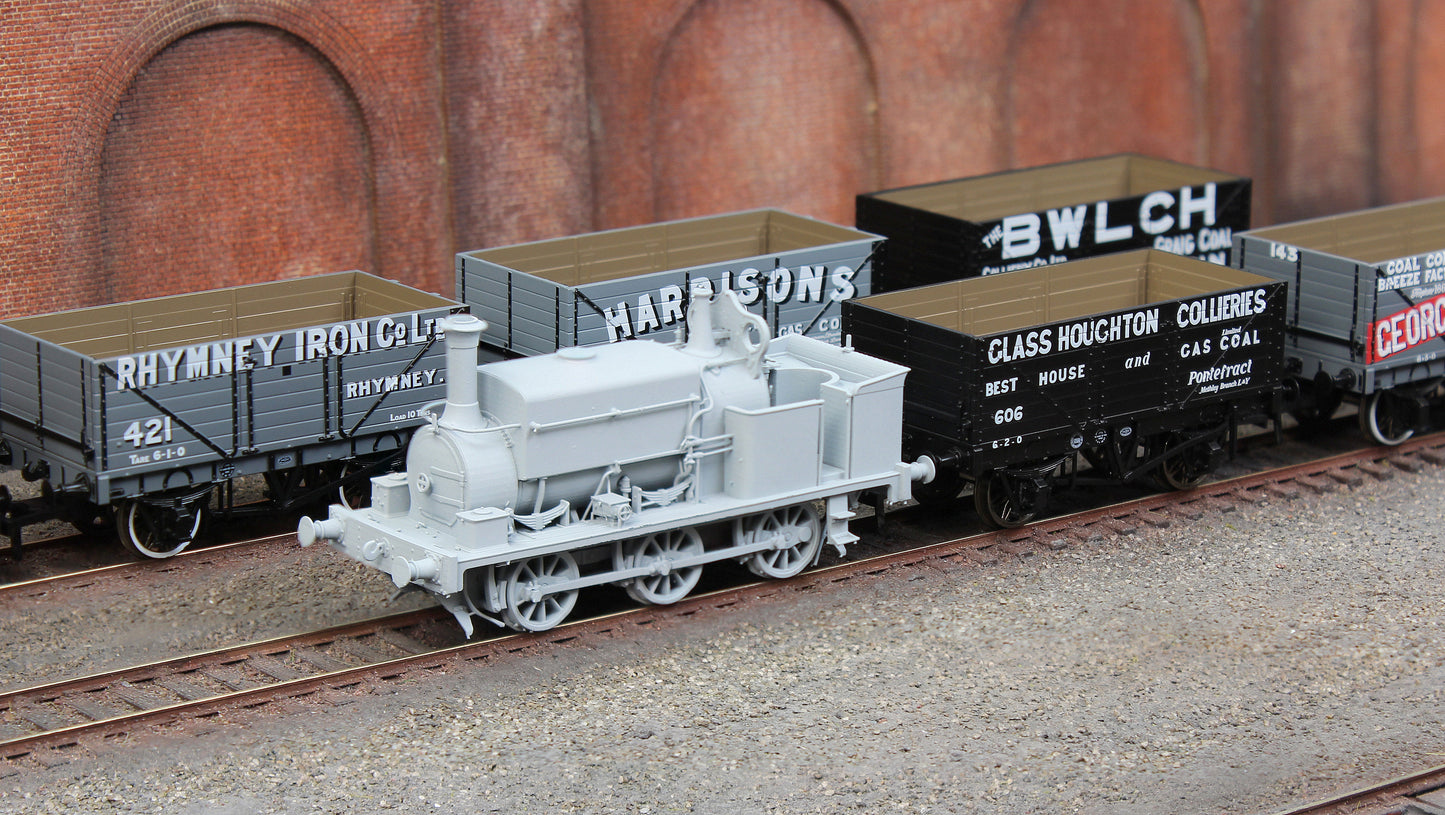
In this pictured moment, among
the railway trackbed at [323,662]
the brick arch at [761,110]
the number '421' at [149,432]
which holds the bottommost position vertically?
the railway trackbed at [323,662]

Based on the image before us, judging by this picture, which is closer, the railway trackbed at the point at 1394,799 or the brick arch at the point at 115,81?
the railway trackbed at the point at 1394,799

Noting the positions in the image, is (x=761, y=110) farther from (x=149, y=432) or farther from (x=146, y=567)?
(x=146, y=567)

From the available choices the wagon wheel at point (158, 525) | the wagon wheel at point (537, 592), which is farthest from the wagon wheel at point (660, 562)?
the wagon wheel at point (158, 525)

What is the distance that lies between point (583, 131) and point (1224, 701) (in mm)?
15090

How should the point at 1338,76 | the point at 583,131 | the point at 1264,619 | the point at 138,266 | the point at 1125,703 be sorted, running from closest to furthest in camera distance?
the point at 1125,703 < the point at 1264,619 < the point at 138,266 < the point at 583,131 < the point at 1338,76

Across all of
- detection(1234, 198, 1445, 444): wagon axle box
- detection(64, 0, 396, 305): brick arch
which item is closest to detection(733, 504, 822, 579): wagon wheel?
detection(1234, 198, 1445, 444): wagon axle box

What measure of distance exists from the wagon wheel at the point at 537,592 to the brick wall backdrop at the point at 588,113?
405 inches

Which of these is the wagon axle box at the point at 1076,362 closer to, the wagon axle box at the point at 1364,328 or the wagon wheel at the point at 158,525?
the wagon axle box at the point at 1364,328

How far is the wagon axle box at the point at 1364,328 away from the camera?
70.9ft

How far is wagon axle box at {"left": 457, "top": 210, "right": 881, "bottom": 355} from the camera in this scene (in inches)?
824

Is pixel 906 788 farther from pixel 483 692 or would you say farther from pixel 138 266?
pixel 138 266

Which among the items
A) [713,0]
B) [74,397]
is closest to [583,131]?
[713,0]

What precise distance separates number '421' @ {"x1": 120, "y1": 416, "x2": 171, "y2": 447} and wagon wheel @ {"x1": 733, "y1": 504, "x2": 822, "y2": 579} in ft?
19.6

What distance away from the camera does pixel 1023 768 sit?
14.4 metres
